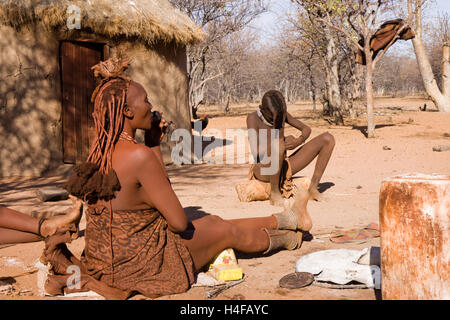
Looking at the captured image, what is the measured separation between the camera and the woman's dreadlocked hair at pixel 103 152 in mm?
2523

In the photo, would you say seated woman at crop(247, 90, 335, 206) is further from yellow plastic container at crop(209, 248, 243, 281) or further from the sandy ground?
yellow plastic container at crop(209, 248, 243, 281)

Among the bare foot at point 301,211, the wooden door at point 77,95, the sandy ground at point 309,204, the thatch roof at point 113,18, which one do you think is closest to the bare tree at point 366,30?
the sandy ground at point 309,204

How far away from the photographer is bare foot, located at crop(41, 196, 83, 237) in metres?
2.68

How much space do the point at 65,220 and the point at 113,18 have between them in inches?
215

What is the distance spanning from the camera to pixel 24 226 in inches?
112

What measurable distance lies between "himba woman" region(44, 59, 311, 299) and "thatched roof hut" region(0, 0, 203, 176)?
5.13 metres

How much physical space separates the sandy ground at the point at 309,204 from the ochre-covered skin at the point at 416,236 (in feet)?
1.38

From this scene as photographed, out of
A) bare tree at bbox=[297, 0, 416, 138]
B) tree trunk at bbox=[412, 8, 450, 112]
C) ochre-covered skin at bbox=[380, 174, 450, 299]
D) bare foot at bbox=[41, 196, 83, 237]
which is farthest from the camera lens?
tree trunk at bbox=[412, 8, 450, 112]

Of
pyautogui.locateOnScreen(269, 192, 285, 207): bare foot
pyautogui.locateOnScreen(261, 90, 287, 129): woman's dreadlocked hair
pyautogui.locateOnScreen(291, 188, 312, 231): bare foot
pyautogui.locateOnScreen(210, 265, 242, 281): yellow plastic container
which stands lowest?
pyautogui.locateOnScreen(210, 265, 242, 281): yellow plastic container

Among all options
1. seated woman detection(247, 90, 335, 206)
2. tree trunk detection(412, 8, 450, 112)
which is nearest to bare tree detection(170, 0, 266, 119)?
tree trunk detection(412, 8, 450, 112)

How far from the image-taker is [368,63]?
11.1 metres

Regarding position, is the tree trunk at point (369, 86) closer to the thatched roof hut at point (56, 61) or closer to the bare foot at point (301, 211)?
the thatched roof hut at point (56, 61)

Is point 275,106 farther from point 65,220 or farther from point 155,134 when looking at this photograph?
point 65,220
